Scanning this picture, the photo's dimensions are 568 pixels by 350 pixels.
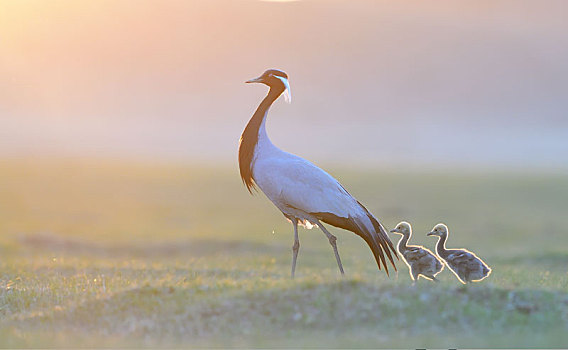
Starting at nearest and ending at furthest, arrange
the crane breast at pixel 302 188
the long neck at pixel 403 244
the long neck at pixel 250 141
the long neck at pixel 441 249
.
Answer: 1. the crane breast at pixel 302 188
2. the long neck at pixel 250 141
3. the long neck at pixel 441 249
4. the long neck at pixel 403 244

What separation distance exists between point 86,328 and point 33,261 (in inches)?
343

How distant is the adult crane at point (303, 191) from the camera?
12.5 meters

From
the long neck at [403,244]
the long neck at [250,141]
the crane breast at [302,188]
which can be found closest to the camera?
the crane breast at [302,188]

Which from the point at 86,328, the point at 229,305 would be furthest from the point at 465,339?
the point at 86,328

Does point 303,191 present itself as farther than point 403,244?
No

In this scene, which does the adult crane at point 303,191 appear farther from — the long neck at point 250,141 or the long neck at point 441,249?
the long neck at point 441,249

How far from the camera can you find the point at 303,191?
41.1 feet

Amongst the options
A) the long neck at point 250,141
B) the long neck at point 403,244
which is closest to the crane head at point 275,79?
the long neck at point 250,141

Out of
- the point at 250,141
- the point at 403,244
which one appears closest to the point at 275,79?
the point at 250,141

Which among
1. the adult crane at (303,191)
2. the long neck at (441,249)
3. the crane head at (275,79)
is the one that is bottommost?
the long neck at (441,249)

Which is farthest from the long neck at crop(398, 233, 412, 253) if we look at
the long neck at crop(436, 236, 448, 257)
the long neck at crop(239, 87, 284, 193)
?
the long neck at crop(239, 87, 284, 193)

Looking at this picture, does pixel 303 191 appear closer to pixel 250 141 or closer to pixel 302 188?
pixel 302 188

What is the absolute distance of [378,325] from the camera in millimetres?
9781

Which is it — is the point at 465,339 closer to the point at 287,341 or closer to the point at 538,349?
the point at 538,349
